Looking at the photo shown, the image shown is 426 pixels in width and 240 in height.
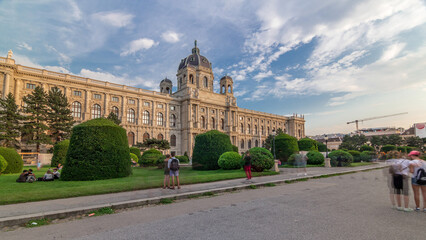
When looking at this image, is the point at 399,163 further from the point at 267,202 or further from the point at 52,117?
the point at 52,117

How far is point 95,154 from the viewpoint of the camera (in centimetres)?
1179

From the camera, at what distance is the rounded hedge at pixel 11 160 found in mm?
14701

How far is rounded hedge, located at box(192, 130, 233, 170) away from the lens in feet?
61.8

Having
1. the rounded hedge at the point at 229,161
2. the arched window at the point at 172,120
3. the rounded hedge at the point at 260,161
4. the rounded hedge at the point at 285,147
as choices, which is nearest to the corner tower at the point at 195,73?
the arched window at the point at 172,120

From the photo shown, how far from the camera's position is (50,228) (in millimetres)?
4949

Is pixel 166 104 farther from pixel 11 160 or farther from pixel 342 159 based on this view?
pixel 342 159

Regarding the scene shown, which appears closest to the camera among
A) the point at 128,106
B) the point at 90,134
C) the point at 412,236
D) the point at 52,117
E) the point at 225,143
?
the point at 412,236

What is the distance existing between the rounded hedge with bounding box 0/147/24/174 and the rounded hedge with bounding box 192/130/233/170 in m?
12.9

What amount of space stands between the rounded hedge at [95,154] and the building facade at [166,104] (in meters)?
30.2

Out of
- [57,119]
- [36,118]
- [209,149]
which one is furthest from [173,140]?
[209,149]

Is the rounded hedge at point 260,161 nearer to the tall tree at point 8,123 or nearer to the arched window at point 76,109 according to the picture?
the tall tree at point 8,123

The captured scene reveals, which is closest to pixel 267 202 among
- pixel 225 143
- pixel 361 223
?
pixel 361 223

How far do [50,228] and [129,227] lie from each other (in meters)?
1.82

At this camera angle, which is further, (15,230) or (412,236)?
(15,230)
